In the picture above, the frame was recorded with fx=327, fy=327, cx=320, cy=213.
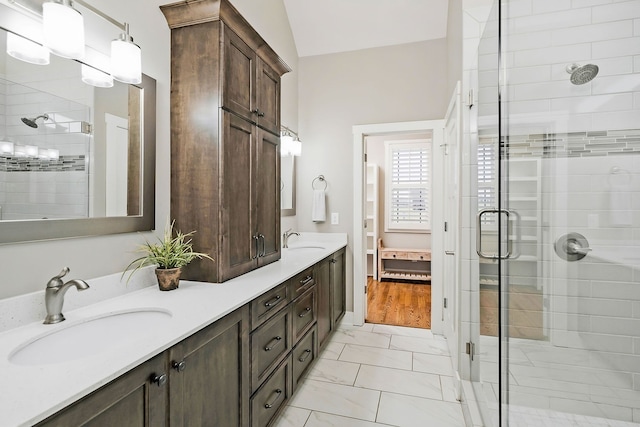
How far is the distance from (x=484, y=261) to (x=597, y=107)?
0.98 m

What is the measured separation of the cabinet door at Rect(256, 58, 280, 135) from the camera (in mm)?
2141

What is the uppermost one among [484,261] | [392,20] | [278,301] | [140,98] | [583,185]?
[392,20]

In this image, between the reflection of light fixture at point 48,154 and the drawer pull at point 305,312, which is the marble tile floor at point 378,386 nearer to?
the drawer pull at point 305,312

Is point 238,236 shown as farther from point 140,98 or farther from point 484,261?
point 484,261

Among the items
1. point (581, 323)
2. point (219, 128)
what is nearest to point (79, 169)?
point (219, 128)

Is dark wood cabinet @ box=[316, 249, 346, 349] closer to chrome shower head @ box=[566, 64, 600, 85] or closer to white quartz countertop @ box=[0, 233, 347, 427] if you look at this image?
white quartz countertop @ box=[0, 233, 347, 427]

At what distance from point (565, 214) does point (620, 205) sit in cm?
21

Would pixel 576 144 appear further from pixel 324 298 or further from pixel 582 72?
pixel 324 298

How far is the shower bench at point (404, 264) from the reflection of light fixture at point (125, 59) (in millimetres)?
4566

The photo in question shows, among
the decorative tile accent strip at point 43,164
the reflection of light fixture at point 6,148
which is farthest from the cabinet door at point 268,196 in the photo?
the reflection of light fixture at point 6,148

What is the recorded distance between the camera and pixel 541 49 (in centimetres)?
152

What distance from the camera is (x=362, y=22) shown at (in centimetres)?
339

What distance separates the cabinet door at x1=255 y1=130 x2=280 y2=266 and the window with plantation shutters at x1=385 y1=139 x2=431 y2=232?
3639mm

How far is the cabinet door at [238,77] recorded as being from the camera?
69.7 inches
